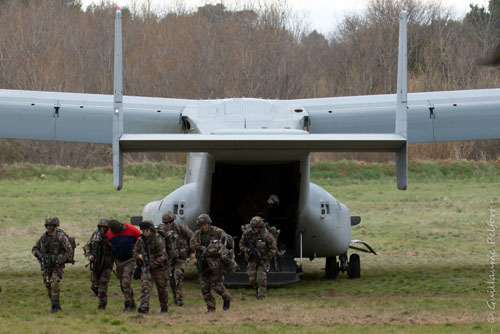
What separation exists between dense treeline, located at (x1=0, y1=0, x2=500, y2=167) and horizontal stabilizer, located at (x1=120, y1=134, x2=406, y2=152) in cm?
2819

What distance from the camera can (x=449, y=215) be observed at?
26812mm

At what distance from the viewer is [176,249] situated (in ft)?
39.9

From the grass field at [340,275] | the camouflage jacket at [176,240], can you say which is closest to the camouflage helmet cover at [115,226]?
the camouflage jacket at [176,240]

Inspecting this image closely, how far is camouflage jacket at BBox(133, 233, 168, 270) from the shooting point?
11.2m

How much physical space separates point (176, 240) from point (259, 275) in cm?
140

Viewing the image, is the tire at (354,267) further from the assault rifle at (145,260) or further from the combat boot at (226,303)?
the assault rifle at (145,260)

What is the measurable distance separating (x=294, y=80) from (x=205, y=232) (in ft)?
111

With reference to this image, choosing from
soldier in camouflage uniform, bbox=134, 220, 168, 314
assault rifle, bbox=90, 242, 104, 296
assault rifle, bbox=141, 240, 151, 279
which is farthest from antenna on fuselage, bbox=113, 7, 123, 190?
assault rifle, bbox=90, 242, 104, 296

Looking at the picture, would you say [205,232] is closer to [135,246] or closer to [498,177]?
[135,246]

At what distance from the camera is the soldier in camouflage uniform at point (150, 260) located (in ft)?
36.9

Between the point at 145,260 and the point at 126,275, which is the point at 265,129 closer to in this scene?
the point at 145,260

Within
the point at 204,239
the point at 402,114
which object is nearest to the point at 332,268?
the point at 204,239

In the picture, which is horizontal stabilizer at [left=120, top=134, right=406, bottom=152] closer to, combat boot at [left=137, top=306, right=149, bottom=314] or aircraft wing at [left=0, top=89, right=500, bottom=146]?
combat boot at [left=137, top=306, right=149, bottom=314]

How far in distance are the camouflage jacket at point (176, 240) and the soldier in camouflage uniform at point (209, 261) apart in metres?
0.34
